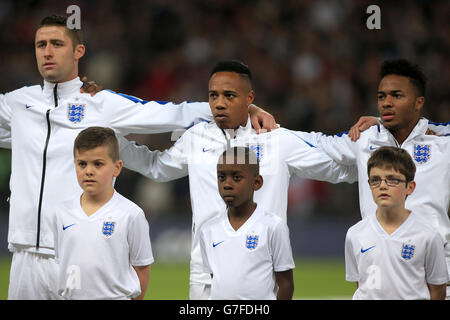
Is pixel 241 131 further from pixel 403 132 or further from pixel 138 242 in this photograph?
pixel 138 242

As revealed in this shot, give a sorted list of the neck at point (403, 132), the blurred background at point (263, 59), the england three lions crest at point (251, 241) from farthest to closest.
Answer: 1. the blurred background at point (263, 59)
2. the neck at point (403, 132)
3. the england three lions crest at point (251, 241)

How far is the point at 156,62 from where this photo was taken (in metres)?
14.2

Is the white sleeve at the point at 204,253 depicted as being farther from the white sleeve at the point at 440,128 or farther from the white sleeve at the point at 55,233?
the white sleeve at the point at 440,128

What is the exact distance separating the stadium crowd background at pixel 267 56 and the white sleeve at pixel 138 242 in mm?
6794

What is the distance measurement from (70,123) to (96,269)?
4.18 ft

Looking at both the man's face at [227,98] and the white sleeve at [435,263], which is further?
the man's face at [227,98]

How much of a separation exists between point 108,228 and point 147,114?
126 cm

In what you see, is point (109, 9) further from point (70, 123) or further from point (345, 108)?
point (70, 123)

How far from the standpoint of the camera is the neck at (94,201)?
4918 millimetres

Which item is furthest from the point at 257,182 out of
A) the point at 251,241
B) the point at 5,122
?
the point at 5,122

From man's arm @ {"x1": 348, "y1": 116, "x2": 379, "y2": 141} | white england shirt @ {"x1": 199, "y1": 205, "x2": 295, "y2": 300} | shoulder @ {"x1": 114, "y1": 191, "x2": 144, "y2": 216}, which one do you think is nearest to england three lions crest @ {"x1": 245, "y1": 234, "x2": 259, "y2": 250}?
white england shirt @ {"x1": 199, "y1": 205, "x2": 295, "y2": 300}

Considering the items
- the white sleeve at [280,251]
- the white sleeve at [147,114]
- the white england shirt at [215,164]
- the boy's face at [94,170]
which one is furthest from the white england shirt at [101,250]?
the white sleeve at [147,114]

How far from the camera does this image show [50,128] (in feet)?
18.2

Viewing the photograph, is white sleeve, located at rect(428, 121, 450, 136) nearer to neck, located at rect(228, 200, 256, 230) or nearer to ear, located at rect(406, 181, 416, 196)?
ear, located at rect(406, 181, 416, 196)
